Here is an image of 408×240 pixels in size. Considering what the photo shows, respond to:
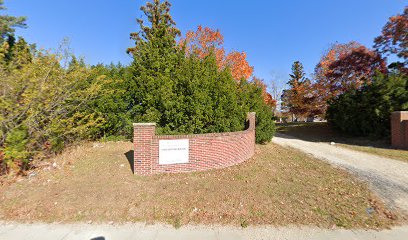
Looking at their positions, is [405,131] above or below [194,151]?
above

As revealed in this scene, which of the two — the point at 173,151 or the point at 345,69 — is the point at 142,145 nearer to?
the point at 173,151

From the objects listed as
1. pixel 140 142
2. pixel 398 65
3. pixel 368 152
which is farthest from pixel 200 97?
pixel 398 65

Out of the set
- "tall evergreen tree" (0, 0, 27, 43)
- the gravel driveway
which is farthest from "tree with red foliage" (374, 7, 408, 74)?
"tall evergreen tree" (0, 0, 27, 43)

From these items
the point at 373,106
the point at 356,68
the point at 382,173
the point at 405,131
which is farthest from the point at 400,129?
the point at 356,68

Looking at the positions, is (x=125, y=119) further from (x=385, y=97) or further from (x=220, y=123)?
(x=385, y=97)

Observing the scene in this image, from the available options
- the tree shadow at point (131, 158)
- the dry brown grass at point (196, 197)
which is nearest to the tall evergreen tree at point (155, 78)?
the tree shadow at point (131, 158)

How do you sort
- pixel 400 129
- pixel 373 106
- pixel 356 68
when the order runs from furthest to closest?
pixel 356 68, pixel 373 106, pixel 400 129

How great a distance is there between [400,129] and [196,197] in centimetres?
1249

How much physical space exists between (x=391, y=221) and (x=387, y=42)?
15.3m

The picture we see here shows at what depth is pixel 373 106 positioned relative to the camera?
1215 cm

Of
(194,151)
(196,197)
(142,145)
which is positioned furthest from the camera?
(194,151)

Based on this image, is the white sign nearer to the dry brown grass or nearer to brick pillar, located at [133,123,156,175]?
brick pillar, located at [133,123,156,175]

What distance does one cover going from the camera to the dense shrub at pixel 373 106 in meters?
11.0

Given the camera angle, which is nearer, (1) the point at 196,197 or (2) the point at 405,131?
(1) the point at 196,197
